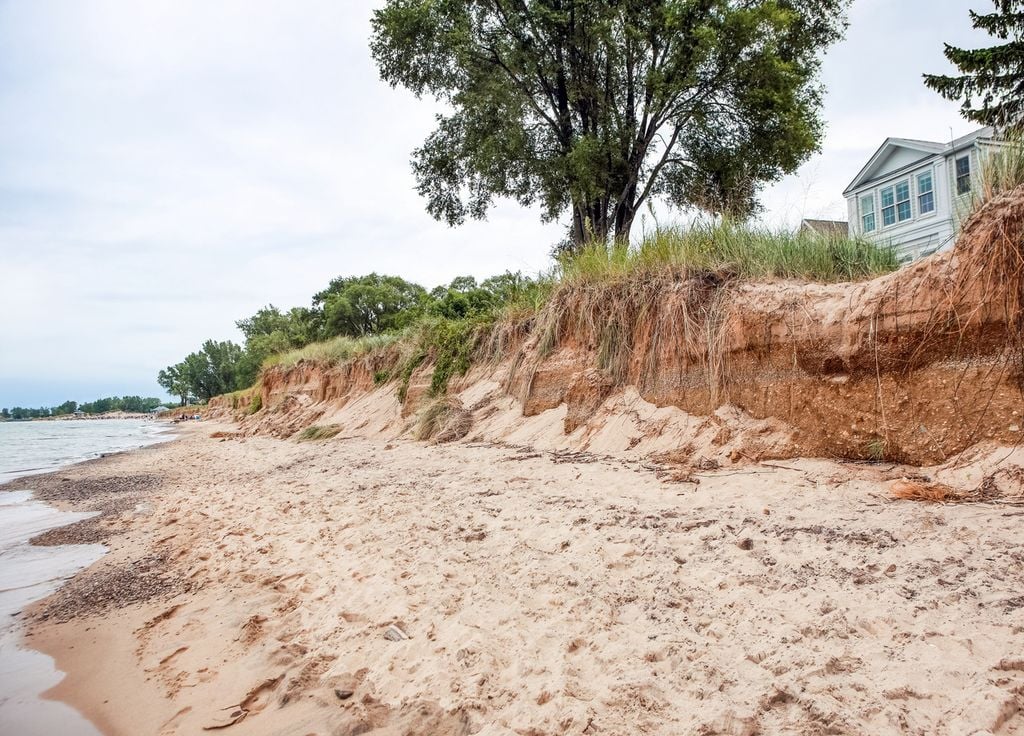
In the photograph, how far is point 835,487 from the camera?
3873mm

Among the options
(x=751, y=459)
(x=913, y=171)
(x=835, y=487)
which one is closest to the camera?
(x=835, y=487)

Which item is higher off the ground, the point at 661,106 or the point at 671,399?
the point at 661,106

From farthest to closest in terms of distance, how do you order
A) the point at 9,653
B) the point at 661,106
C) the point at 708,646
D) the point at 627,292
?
the point at 661,106
the point at 627,292
the point at 9,653
the point at 708,646

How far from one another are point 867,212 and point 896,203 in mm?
1353

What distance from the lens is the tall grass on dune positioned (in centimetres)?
577

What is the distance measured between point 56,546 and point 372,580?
4732 millimetres

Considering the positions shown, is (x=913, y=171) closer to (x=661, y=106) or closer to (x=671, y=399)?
(x=661, y=106)

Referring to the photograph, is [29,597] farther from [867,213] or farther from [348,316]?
[348,316]

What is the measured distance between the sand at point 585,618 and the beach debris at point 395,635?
0.01m

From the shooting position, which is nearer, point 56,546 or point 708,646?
point 708,646

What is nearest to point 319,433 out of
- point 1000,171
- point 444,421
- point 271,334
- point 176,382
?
point 444,421

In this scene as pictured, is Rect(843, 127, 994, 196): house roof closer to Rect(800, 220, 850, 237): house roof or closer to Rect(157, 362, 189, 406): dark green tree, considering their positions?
Rect(800, 220, 850, 237): house roof

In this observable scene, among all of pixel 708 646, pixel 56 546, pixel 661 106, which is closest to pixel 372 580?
pixel 708 646

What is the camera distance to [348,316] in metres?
32.3
